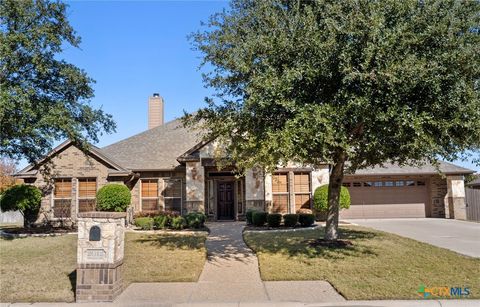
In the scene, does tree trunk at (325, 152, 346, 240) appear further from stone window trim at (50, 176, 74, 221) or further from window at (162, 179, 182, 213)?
stone window trim at (50, 176, 74, 221)

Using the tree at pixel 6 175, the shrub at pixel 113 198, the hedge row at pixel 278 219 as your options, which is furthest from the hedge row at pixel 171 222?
the tree at pixel 6 175

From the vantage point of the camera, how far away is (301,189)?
22234mm

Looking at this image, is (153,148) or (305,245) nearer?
(305,245)

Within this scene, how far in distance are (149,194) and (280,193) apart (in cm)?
717

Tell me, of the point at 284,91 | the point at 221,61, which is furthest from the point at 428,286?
the point at 221,61

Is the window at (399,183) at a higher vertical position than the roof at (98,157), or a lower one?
lower

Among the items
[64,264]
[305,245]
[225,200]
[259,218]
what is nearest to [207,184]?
[225,200]

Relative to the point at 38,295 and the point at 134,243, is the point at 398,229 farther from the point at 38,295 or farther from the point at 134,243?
the point at 38,295

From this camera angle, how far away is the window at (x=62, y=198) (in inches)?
851

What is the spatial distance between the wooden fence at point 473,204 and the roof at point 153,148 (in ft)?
52.3

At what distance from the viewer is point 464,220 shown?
75.5 feet

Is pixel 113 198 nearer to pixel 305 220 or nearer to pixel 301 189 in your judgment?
pixel 305 220

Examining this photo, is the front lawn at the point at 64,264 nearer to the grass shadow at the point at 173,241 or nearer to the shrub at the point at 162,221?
the grass shadow at the point at 173,241

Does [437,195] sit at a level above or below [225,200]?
above
